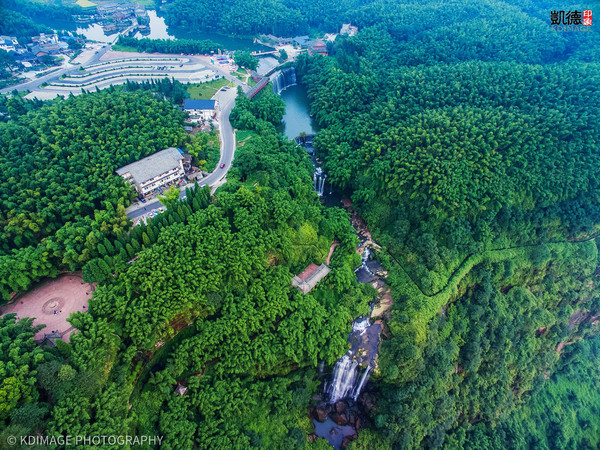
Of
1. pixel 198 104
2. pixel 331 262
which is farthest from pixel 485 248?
pixel 198 104

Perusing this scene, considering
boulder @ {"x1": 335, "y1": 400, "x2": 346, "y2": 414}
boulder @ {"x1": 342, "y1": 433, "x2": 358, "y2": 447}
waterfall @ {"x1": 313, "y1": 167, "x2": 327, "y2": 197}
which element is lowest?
boulder @ {"x1": 342, "y1": 433, "x2": 358, "y2": 447}

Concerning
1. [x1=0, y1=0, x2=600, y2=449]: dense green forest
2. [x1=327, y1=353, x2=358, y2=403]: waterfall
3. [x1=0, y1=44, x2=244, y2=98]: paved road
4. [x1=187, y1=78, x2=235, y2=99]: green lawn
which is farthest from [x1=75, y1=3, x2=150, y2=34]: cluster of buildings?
[x1=327, y1=353, x2=358, y2=403]: waterfall

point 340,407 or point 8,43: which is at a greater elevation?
point 8,43

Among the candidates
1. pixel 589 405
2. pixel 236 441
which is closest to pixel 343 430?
pixel 236 441

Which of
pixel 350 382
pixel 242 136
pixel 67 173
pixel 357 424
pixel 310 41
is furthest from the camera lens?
pixel 310 41

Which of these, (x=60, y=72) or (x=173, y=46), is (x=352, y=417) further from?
(x=173, y=46)
